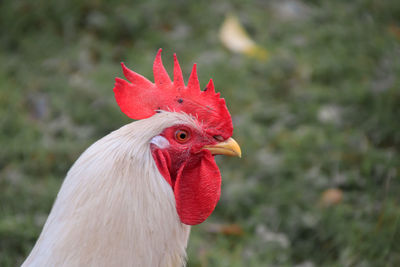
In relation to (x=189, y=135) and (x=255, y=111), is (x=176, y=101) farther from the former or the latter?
(x=255, y=111)

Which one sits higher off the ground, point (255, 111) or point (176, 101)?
point (255, 111)

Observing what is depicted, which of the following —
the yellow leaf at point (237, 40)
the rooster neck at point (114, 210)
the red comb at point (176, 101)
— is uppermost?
the yellow leaf at point (237, 40)

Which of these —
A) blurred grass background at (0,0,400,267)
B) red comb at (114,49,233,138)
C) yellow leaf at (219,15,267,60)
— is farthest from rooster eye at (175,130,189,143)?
yellow leaf at (219,15,267,60)

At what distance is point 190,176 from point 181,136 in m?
0.21

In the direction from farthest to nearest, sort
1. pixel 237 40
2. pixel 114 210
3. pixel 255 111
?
pixel 237 40, pixel 255 111, pixel 114 210

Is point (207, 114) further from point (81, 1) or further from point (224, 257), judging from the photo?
point (81, 1)

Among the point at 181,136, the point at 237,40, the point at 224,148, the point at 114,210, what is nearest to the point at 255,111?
the point at 237,40

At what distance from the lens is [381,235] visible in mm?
3330

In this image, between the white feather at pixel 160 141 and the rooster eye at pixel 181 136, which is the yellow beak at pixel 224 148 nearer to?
the rooster eye at pixel 181 136

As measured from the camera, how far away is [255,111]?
4.56 m

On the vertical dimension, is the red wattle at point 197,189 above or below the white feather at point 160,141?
below

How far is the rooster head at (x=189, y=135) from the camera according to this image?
202cm

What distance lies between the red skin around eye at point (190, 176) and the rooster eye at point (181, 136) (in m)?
0.02

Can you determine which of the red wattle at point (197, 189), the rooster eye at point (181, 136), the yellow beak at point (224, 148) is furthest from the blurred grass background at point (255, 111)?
the rooster eye at point (181, 136)
